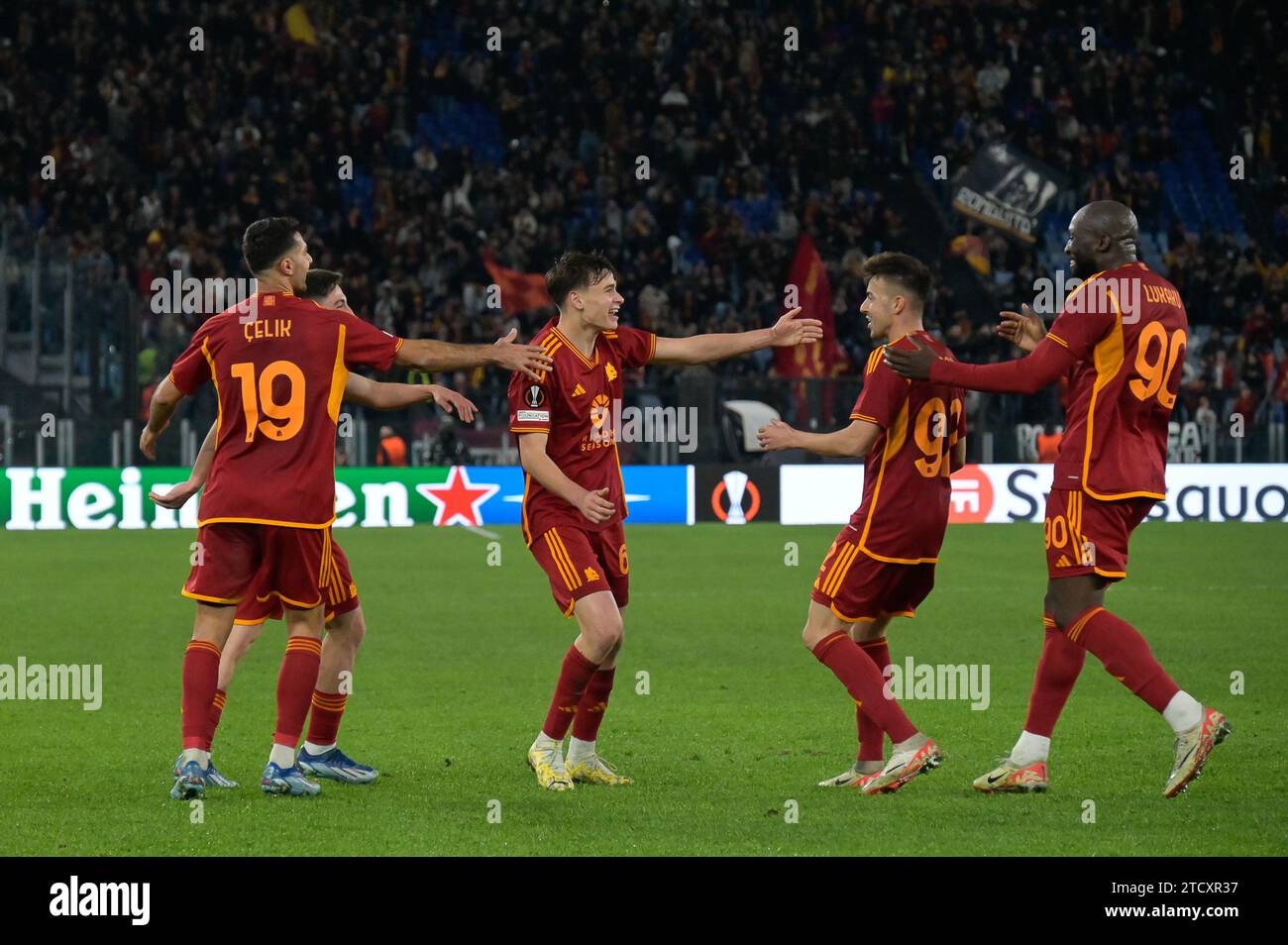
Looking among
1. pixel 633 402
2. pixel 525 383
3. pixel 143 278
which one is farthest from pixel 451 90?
pixel 525 383

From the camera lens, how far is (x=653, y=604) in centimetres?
1398

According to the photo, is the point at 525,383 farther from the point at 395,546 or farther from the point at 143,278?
the point at 143,278

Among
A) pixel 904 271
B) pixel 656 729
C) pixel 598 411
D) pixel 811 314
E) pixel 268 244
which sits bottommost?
pixel 656 729

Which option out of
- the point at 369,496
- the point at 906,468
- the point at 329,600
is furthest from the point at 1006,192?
the point at 329,600

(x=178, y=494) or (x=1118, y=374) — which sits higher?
(x=1118, y=374)

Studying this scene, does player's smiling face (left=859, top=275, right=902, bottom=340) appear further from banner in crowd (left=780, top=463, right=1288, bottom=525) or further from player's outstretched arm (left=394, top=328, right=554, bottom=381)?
banner in crowd (left=780, top=463, right=1288, bottom=525)

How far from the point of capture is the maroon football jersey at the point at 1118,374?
6.35 meters

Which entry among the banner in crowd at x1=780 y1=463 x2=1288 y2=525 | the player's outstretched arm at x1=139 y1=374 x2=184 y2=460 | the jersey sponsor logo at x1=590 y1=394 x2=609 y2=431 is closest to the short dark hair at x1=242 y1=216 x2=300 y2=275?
the player's outstretched arm at x1=139 y1=374 x2=184 y2=460

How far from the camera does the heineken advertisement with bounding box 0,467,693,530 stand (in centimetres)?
2169

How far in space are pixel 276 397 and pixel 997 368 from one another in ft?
8.76

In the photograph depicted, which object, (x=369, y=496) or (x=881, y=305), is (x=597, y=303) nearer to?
(x=881, y=305)

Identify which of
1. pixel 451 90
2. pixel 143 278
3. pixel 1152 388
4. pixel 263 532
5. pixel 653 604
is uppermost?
pixel 451 90

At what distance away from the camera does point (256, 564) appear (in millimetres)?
6617
